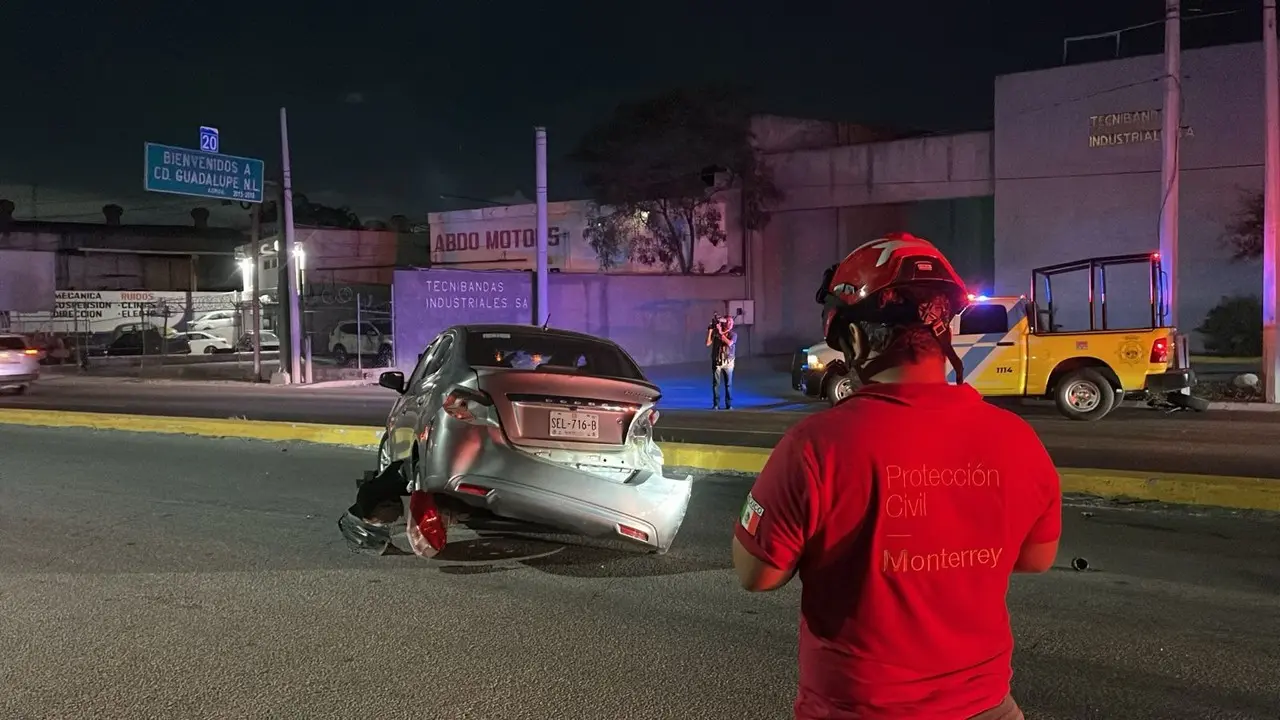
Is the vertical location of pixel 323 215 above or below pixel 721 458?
above

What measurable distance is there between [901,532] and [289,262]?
25.2 m

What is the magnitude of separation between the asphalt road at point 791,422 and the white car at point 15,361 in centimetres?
50

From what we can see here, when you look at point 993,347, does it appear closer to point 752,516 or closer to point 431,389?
point 431,389

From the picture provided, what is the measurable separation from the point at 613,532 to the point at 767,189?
29939 millimetres

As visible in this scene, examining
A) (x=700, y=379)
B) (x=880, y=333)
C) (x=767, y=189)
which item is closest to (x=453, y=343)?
(x=880, y=333)

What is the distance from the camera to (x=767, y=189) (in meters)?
35.0

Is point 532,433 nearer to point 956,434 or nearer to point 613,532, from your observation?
point 613,532

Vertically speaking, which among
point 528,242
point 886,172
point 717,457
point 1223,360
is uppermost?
point 886,172

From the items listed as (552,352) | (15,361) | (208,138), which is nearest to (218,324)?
(208,138)

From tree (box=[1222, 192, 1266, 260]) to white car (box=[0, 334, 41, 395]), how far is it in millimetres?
30122

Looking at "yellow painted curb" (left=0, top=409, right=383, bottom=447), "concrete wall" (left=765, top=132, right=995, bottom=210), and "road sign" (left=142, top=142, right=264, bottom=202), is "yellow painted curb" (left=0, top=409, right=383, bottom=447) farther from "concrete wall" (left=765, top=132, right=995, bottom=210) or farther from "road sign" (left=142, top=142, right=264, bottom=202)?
"concrete wall" (left=765, top=132, right=995, bottom=210)

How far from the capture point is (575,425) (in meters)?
6.55

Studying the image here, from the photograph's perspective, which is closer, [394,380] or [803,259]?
[394,380]

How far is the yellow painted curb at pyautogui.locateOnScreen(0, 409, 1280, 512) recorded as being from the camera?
795 cm
